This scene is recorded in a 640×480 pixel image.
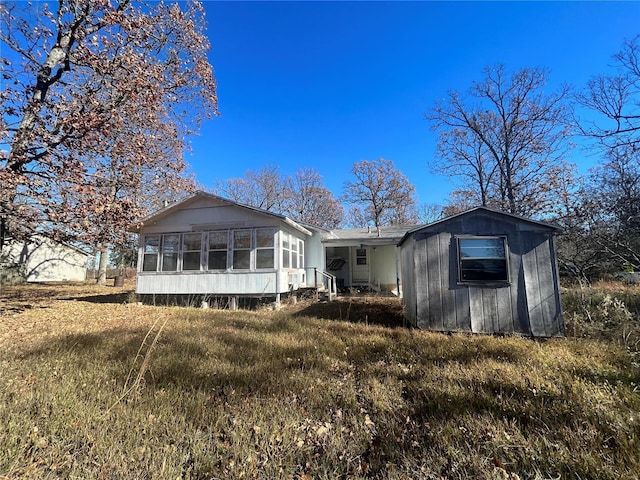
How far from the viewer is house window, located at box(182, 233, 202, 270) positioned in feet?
38.5

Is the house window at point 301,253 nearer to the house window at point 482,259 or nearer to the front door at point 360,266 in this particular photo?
the front door at point 360,266

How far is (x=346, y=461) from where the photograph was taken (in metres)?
2.41

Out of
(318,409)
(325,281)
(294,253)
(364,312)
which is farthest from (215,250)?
(318,409)

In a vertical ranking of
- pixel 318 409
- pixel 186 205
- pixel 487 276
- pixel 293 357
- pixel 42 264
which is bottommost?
pixel 318 409

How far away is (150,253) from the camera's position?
12125mm

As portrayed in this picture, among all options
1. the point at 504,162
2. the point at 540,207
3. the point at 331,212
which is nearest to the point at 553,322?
the point at 540,207

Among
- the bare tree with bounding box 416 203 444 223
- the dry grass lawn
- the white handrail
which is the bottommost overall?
the dry grass lawn

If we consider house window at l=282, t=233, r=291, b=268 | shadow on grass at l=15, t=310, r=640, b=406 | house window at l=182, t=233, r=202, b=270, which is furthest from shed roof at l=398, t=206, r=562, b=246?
house window at l=182, t=233, r=202, b=270

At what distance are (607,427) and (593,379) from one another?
4.93 ft

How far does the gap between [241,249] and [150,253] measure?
414 cm

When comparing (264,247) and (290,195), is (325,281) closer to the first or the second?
(264,247)

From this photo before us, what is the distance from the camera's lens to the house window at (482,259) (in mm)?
6902

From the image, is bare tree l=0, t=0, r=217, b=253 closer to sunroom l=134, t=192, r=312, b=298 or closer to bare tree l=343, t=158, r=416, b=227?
sunroom l=134, t=192, r=312, b=298

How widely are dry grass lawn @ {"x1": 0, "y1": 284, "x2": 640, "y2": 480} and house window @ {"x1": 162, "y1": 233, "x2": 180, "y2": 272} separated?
6171mm
